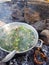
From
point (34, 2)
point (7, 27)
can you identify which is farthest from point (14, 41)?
point (34, 2)

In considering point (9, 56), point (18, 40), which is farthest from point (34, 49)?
point (9, 56)

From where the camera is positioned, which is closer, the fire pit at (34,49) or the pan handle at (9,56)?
the pan handle at (9,56)

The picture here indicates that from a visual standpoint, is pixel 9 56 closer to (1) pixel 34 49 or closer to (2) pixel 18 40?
(2) pixel 18 40

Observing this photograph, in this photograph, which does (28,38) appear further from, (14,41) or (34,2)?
(34,2)

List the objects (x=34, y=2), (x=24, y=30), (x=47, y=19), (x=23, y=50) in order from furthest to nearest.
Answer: (x=34, y=2) → (x=47, y=19) → (x=24, y=30) → (x=23, y=50)

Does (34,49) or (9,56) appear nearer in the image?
(9,56)

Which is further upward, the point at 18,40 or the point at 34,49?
the point at 18,40

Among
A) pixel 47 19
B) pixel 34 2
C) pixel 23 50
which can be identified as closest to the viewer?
pixel 23 50

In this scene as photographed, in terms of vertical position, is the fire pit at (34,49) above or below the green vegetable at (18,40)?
below

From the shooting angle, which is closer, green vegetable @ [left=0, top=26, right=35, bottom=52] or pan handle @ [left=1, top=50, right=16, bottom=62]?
pan handle @ [left=1, top=50, right=16, bottom=62]

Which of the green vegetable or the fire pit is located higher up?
the green vegetable

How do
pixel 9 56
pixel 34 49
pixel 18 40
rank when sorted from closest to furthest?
pixel 9 56
pixel 18 40
pixel 34 49
